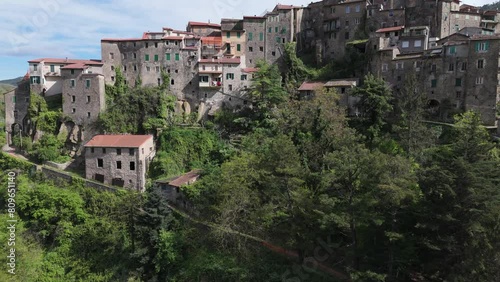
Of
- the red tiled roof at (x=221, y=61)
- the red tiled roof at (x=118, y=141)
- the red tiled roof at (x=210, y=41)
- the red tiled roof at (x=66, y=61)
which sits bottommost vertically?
the red tiled roof at (x=118, y=141)

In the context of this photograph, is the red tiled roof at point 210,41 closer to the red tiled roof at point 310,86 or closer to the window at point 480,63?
the red tiled roof at point 310,86

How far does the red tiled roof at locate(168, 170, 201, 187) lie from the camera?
36.2m

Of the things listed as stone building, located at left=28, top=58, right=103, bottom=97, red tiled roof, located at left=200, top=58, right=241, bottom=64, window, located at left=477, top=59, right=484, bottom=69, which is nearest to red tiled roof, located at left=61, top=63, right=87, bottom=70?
stone building, located at left=28, top=58, right=103, bottom=97

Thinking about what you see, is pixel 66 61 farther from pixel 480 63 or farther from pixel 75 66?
pixel 480 63

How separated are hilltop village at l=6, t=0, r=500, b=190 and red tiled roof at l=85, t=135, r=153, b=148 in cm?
12

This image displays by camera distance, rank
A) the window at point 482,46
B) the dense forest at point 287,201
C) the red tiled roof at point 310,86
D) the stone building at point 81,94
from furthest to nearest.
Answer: the red tiled roof at point 310,86 < the stone building at point 81,94 < the window at point 482,46 < the dense forest at point 287,201

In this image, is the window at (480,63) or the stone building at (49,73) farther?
the stone building at (49,73)

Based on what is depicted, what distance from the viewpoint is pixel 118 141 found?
39.9 m

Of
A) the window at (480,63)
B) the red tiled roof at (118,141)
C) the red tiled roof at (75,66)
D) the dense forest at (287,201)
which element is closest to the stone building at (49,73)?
the red tiled roof at (75,66)

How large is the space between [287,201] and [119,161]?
21.4 metres

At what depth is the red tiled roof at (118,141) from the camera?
39.2 metres

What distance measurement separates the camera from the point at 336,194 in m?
23.8

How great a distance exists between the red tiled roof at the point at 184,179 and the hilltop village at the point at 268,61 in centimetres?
475

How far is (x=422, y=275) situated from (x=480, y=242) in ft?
16.3
